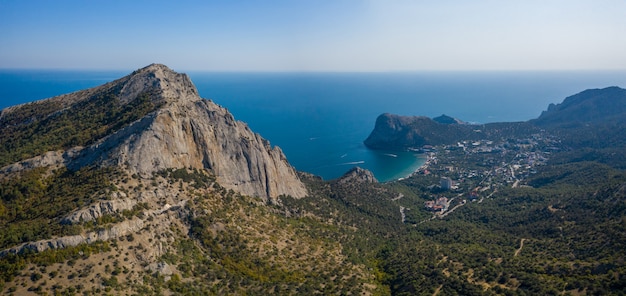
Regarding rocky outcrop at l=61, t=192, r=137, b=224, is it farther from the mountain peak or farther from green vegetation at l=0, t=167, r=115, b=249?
the mountain peak

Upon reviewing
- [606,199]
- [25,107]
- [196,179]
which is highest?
[25,107]

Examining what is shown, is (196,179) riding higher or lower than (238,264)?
higher

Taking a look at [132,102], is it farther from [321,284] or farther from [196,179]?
[321,284]

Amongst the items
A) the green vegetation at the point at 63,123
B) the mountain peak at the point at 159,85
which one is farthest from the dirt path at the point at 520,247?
the green vegetation at the point at 63,123

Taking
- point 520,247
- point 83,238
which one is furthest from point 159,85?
point 520,247

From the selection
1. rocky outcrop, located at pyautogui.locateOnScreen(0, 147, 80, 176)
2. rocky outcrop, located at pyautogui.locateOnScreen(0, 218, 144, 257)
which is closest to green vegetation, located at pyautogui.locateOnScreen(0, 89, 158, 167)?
rocky outcrop, located at pyautogui.locateOnScreen(0, 147, 80, 176)

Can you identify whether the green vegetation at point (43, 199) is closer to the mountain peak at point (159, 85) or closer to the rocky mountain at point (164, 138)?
the rocky mountain at point (164, 138)

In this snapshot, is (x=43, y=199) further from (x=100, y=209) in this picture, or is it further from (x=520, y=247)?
(x=520, y=247)

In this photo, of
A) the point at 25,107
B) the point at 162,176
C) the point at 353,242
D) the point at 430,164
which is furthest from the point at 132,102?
the point at 430,164
